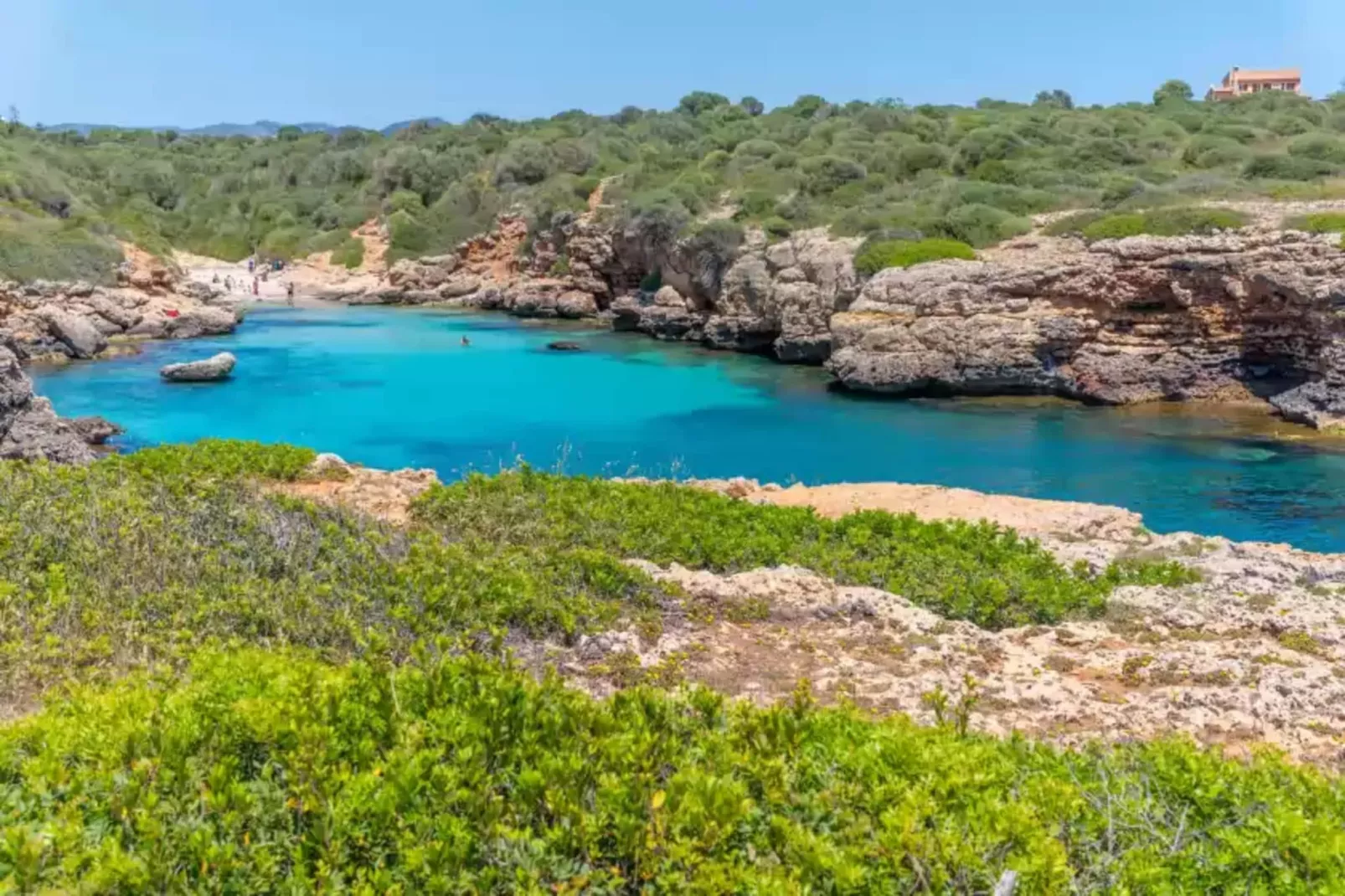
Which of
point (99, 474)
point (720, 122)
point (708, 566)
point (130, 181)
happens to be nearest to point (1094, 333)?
point (708, 566)

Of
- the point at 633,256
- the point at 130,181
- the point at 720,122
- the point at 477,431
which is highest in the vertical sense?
the point at 720,122

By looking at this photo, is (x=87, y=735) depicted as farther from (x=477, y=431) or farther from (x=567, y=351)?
(x=567, y=351)

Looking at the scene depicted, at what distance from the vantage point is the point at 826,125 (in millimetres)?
56406

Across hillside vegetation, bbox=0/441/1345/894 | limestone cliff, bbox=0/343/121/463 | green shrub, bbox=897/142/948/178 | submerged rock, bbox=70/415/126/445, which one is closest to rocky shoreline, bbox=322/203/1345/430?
green shrub, bbox=897/142/948/178

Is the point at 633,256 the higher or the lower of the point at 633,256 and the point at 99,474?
the higher

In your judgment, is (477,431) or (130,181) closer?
(477,431)

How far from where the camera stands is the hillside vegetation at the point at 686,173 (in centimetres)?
3731

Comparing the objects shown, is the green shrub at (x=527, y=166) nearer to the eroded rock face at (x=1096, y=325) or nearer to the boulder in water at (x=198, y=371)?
the boulder in water at (x=198, y=371)

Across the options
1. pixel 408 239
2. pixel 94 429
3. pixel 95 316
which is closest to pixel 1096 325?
pixel 94 429

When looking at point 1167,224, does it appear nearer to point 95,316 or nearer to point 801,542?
point 801,542

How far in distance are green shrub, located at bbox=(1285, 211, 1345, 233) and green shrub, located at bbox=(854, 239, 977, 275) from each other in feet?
27.6

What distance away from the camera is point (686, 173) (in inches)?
1911

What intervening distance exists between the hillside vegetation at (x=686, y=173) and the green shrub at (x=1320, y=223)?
4288 mm

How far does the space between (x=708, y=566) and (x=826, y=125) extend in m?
50.0
